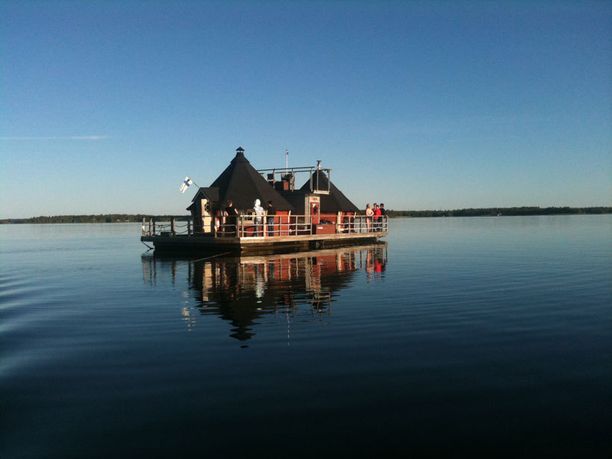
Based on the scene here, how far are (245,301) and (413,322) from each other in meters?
5.20

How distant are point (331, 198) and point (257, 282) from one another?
94.0 ft

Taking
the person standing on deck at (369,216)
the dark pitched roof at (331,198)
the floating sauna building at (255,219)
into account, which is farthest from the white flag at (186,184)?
the person standing on deck at (369,216)

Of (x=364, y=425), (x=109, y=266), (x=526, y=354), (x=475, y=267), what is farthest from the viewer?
(x=109, y=266)

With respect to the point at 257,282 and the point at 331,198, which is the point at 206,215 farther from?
the point at 257,282

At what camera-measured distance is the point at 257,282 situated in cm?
1922

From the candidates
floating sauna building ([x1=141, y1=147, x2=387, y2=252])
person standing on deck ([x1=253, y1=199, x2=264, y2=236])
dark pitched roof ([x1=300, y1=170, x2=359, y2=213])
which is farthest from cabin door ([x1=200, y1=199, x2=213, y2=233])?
dark pitched roof ([x1=300, y1=170, x2=359, y2=213])

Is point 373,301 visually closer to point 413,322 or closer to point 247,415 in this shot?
point 413,322

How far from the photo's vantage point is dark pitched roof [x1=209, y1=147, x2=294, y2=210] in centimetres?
3662

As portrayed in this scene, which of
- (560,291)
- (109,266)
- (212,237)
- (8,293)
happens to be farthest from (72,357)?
(212,237)

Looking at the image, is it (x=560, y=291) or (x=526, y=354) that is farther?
(x=560, y=291)

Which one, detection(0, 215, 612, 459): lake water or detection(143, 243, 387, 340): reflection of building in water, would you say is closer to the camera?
detection(0, 215, 612, 459): lake water

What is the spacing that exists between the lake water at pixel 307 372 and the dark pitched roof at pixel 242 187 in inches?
775

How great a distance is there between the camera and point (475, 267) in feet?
78.0

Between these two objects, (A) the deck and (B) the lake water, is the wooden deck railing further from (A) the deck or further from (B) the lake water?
(B) the lake water
